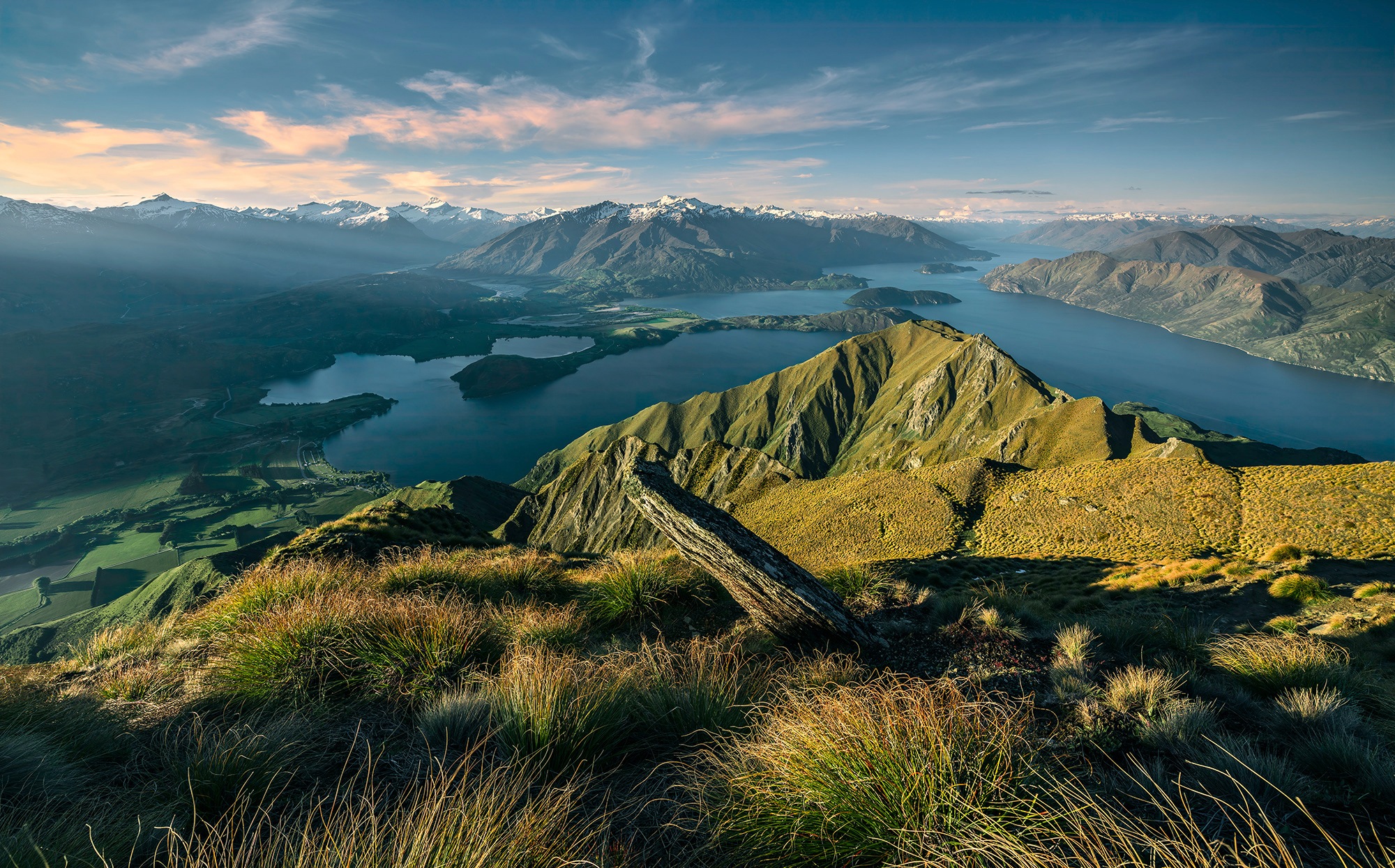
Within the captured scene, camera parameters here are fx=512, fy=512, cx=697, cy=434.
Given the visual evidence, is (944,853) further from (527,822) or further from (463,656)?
(463,656)

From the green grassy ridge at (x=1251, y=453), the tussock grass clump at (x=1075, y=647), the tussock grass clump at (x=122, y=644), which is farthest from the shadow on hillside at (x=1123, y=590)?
the green grassy ridge at (x=1251, y=453)


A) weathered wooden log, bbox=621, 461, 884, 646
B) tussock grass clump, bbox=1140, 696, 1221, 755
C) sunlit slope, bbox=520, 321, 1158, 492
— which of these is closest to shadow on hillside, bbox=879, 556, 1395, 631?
weathered wooden log, bbox=621, 461, 884, 646

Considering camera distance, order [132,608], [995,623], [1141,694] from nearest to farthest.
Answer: [1141,694], [995,623], [132,608]

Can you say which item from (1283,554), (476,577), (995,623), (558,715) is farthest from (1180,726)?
(1283,554)

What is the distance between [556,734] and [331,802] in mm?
1681

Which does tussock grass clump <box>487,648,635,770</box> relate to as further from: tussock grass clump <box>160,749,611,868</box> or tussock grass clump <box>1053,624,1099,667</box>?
tussock grass clump <box>1053,624,1099,667</box>

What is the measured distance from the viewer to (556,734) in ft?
14.3

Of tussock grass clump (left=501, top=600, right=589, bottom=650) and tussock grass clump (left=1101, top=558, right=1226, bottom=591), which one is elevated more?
tussock grass clump (left=501, top=600, right=589, bottom=650)

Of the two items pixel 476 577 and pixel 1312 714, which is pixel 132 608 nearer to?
pixel 476 577

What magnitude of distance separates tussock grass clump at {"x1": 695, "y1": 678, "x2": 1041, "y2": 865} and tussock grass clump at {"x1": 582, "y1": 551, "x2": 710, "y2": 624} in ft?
15.4

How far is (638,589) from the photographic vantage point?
8961 millimetres

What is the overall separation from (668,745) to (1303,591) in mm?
16856

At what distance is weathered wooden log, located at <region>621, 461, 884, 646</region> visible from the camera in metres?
7.40

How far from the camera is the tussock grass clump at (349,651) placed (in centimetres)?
554
